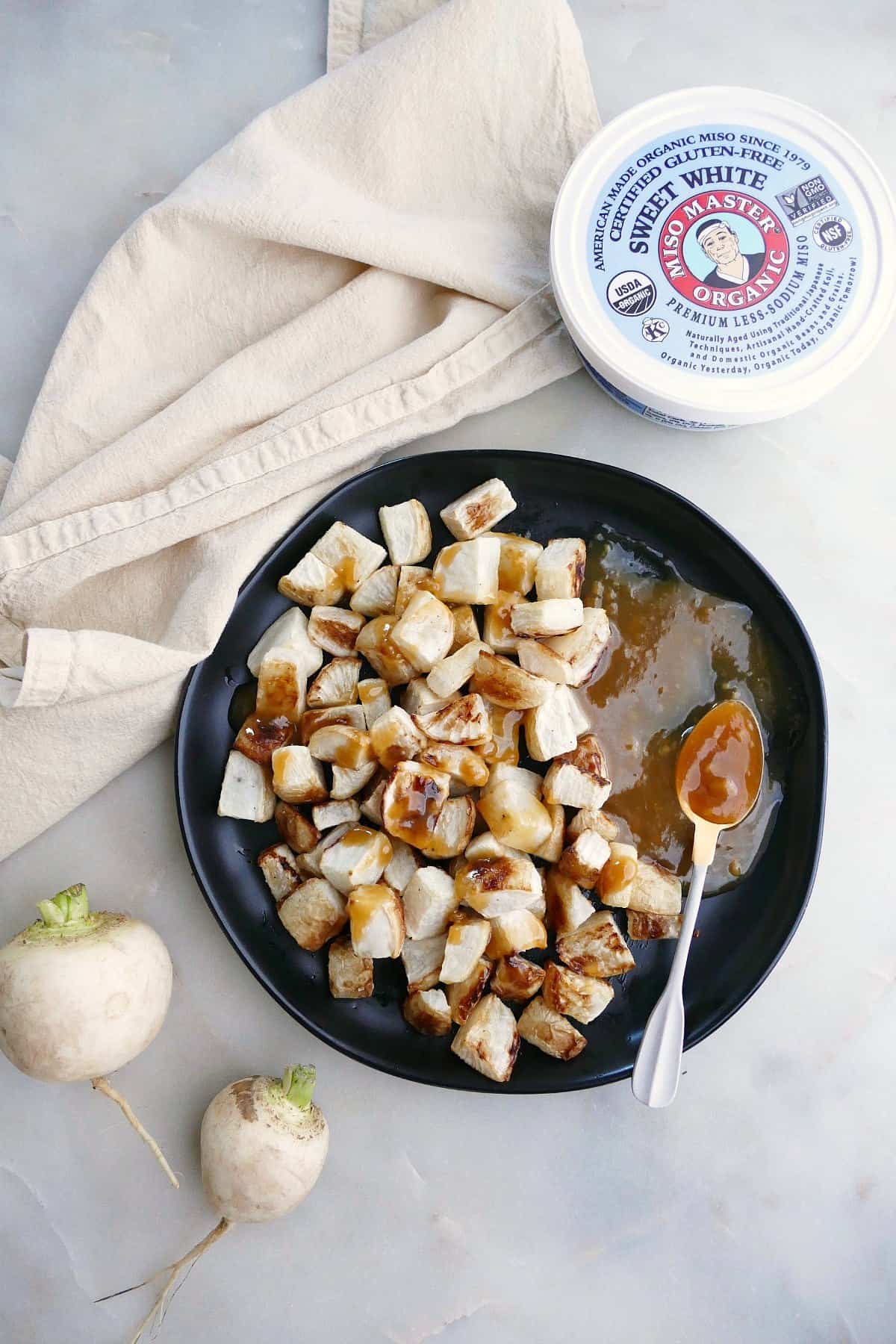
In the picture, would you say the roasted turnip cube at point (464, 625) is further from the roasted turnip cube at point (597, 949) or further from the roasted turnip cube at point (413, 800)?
the roasted turnip cube at point (597, 949)

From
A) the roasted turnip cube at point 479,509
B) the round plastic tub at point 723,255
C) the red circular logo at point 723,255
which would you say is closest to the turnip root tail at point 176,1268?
the roasted turnip cube at point 479,509

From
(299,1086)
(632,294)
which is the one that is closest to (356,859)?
(299,1086)

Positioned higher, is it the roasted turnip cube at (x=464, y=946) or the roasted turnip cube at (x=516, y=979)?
the roasted turnip cube at (x=464, y=946)

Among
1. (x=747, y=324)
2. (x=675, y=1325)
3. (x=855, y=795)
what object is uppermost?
(x=747, y=324)

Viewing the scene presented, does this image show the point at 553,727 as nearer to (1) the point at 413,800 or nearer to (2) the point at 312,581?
(1) the point at 413,800

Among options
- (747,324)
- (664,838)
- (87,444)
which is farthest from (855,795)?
(87,444)

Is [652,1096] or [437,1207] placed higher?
[652,1096]

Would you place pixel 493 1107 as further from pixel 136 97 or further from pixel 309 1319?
pixel 136 97
